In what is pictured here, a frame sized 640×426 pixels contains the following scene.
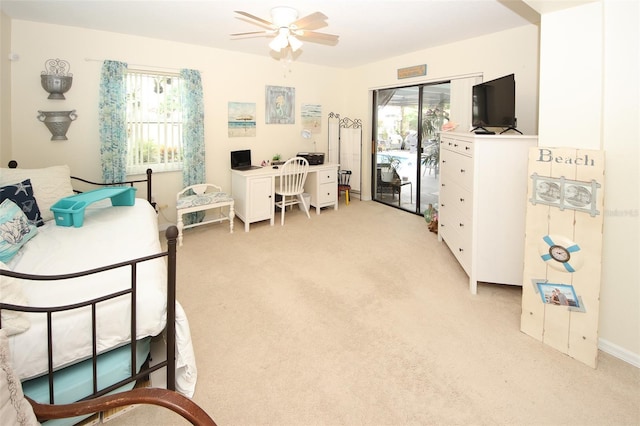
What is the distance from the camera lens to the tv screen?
2840mm

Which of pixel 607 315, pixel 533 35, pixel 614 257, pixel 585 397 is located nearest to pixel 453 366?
pixel 585 397

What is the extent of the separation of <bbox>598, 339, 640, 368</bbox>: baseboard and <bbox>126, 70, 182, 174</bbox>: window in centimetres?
454

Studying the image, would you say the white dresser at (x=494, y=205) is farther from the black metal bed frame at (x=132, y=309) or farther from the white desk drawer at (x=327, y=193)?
the white desk drawer at (x=327, y=193)

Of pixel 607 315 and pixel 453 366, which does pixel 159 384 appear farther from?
pixel 607 315

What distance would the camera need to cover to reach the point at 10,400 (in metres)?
0.87

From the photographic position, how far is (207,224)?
462cm

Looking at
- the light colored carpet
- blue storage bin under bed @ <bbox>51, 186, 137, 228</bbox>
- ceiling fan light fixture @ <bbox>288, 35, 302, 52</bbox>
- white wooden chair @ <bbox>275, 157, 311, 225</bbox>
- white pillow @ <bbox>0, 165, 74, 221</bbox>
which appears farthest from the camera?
white wooden chair @ <bbox>275, 157, 311, 225</bbox>

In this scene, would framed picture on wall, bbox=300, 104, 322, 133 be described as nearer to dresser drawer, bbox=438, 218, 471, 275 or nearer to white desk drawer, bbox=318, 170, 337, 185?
white desk drawer, bbox=318, 170, 337, 185

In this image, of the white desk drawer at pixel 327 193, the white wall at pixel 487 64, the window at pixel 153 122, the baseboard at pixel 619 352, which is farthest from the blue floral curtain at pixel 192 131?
the baseboard at pixel 619 352

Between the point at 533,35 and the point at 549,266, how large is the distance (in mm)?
2811

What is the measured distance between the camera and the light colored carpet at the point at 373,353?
1.58 meters

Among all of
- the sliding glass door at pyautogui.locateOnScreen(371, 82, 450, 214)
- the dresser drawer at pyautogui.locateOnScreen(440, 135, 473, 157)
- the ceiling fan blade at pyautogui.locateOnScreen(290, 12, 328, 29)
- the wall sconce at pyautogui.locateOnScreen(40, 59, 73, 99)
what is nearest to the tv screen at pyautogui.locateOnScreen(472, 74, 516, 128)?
the dresser drawer at pyautogui.locateOnScreen(440, 135, 473, 157)

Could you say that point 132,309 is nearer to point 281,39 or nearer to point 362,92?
point 281,39

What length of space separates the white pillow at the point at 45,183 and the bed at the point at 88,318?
0.61 m
